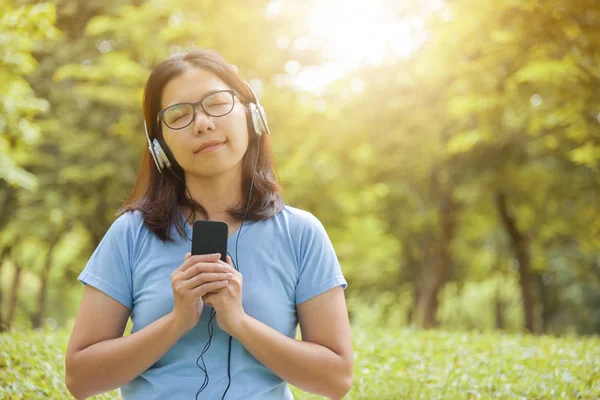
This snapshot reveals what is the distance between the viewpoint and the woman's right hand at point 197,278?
198 cm

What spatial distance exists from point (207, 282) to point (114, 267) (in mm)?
457

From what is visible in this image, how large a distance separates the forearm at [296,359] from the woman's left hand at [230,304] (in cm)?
2

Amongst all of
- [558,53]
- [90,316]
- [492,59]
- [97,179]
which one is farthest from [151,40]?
[90,316]

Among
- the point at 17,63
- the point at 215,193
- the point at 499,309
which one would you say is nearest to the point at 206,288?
the point at 215,193

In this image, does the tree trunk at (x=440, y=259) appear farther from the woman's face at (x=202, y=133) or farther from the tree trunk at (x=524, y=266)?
the woman's face at (x=202, y=133)

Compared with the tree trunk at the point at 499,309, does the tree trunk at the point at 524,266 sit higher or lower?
higher

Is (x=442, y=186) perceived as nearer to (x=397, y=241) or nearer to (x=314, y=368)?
(x=397, y=241)

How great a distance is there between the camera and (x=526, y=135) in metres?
12.1

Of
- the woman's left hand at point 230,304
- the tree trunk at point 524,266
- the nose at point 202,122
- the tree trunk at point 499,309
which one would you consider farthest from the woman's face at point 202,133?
the tree trunk at point 499,309

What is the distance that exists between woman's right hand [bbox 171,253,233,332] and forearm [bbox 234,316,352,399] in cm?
18

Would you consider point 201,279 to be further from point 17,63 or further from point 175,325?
point 17,63

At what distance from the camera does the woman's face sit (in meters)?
2.35

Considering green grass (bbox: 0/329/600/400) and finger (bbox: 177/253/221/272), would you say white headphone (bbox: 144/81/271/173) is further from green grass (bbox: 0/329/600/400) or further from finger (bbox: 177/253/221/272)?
green grass (bbox: 0/329/600/400)

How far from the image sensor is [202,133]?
2330 millimetres
